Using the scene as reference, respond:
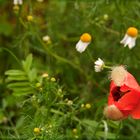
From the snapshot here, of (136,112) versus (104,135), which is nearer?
(136,112)

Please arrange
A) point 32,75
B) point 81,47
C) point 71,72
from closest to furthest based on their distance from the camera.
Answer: point 81,47 → point 32,75 → point 71,72

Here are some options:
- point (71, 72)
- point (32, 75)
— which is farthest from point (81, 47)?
point (71, 72)

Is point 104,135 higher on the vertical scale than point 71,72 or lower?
lower

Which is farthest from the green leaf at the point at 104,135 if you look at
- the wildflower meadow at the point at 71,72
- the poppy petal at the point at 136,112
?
the poppy petal at the point at 136,112

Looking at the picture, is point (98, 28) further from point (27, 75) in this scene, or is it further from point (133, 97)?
point (133, 97)

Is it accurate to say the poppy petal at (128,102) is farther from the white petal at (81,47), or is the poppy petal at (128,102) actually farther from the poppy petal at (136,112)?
the white petal at (81,47)

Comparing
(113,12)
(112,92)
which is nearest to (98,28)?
(113,12)

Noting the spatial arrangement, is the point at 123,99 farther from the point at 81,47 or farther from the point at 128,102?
the point at 81,47

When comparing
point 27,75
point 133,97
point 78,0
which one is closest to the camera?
point 133,97
